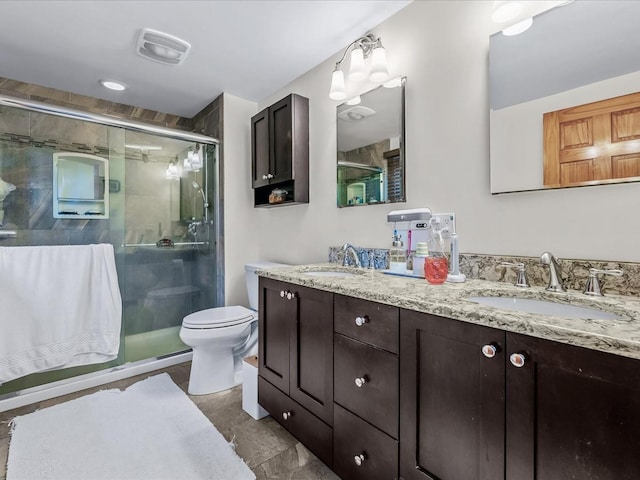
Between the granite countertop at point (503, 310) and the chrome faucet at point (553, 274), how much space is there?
29 millimetres

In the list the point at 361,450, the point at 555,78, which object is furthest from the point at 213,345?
the point at 555,78

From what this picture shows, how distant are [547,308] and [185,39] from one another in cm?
236

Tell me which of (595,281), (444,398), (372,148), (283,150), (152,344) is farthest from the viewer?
(152,344)

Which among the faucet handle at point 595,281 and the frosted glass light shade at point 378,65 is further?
the frosted glass light shade at point 378,65

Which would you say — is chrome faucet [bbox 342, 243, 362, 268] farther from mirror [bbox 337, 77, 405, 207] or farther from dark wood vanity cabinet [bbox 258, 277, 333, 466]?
dark wood vanity cabinet [bbox 258, 277, 333, 466]

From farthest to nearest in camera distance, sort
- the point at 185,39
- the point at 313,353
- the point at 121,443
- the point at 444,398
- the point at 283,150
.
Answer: the point at 283,150
the point at 185,39
the point at 121,443
the point at 313,353
the point at 444,398

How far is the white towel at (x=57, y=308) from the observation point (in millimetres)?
1809

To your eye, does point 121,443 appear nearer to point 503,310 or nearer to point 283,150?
point 503,310

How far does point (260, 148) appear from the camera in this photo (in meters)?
2.49

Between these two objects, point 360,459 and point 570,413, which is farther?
point 360,459

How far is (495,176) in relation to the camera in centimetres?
128

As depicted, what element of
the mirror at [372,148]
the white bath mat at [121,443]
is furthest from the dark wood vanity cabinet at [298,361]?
the mirror at [372,148]

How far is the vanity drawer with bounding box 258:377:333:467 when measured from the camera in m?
1.28

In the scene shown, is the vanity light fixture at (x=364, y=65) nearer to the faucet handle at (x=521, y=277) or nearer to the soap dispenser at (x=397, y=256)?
the soap dispenser at (x=397, y=256)
